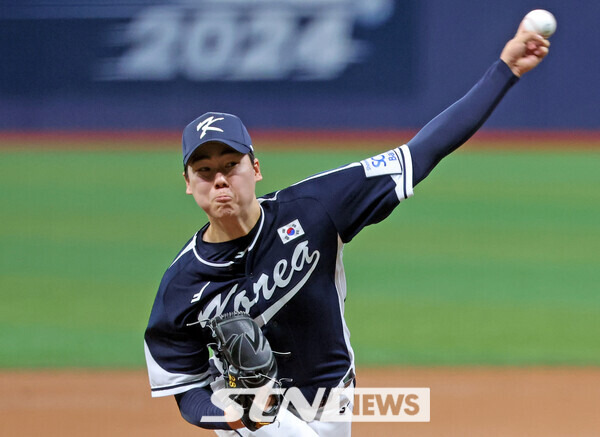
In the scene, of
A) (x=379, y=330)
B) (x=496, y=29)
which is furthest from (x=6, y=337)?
(x=496, y=29)

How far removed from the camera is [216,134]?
10.2 feet

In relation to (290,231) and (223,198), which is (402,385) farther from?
(223,198)

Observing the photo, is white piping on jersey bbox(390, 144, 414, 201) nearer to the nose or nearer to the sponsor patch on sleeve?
the sponsor patch on sleeve

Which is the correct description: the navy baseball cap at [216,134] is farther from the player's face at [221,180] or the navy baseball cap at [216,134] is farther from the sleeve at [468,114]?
the sleeve at [468,114]

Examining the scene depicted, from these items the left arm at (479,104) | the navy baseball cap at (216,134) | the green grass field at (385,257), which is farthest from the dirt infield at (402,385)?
the navy baseball cap at (216,134)

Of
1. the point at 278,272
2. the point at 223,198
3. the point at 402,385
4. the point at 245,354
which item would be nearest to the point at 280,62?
the point at 402,385

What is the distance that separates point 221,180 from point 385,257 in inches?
267

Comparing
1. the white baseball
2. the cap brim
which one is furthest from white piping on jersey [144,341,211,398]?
the white baseball

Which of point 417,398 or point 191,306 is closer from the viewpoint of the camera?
point 191,306

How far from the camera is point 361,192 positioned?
3.25m

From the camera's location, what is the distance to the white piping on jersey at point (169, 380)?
329 cm

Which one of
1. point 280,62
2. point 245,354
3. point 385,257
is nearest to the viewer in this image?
point 245,354

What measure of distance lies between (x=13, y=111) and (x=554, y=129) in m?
9.14

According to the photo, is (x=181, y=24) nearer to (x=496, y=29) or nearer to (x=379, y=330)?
(x=496, y=29)
